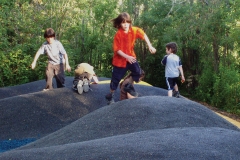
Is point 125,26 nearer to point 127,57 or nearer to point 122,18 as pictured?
point 122,18

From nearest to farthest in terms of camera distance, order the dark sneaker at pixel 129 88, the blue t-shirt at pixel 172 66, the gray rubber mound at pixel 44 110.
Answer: the dark sneaker at pixel 129 88 → the gray rubber mound at pixel 44 110 → the blue t-shirt at pixel 172 66

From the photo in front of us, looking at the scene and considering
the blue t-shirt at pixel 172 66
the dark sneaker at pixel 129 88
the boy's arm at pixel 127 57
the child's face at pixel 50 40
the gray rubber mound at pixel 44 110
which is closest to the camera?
the boy's arm at pixel 127 57

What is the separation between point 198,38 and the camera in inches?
448

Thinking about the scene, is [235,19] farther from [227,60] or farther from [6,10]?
[6,10]

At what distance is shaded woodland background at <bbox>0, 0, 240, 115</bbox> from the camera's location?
1034 cm

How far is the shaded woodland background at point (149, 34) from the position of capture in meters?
10.3

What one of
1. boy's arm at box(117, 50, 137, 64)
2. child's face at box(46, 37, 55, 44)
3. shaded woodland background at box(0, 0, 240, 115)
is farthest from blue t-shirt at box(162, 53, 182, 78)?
shaded woodland background at box(0, 0, 240, 115)

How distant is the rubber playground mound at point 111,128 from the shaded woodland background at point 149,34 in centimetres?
299

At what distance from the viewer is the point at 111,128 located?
15.4ft

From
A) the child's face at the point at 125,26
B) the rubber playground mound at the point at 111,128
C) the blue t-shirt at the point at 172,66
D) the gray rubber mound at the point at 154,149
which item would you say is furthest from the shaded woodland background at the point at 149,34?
the gray rubber mound at the point at 154,149

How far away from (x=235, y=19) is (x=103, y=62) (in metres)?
6.30

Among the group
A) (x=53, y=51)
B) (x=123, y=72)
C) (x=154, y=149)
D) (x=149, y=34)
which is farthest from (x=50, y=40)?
(x=149, y=34)

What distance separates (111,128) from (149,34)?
344 inches

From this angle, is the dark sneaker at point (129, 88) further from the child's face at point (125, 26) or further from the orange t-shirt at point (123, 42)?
the child's face at point (125, 26)
